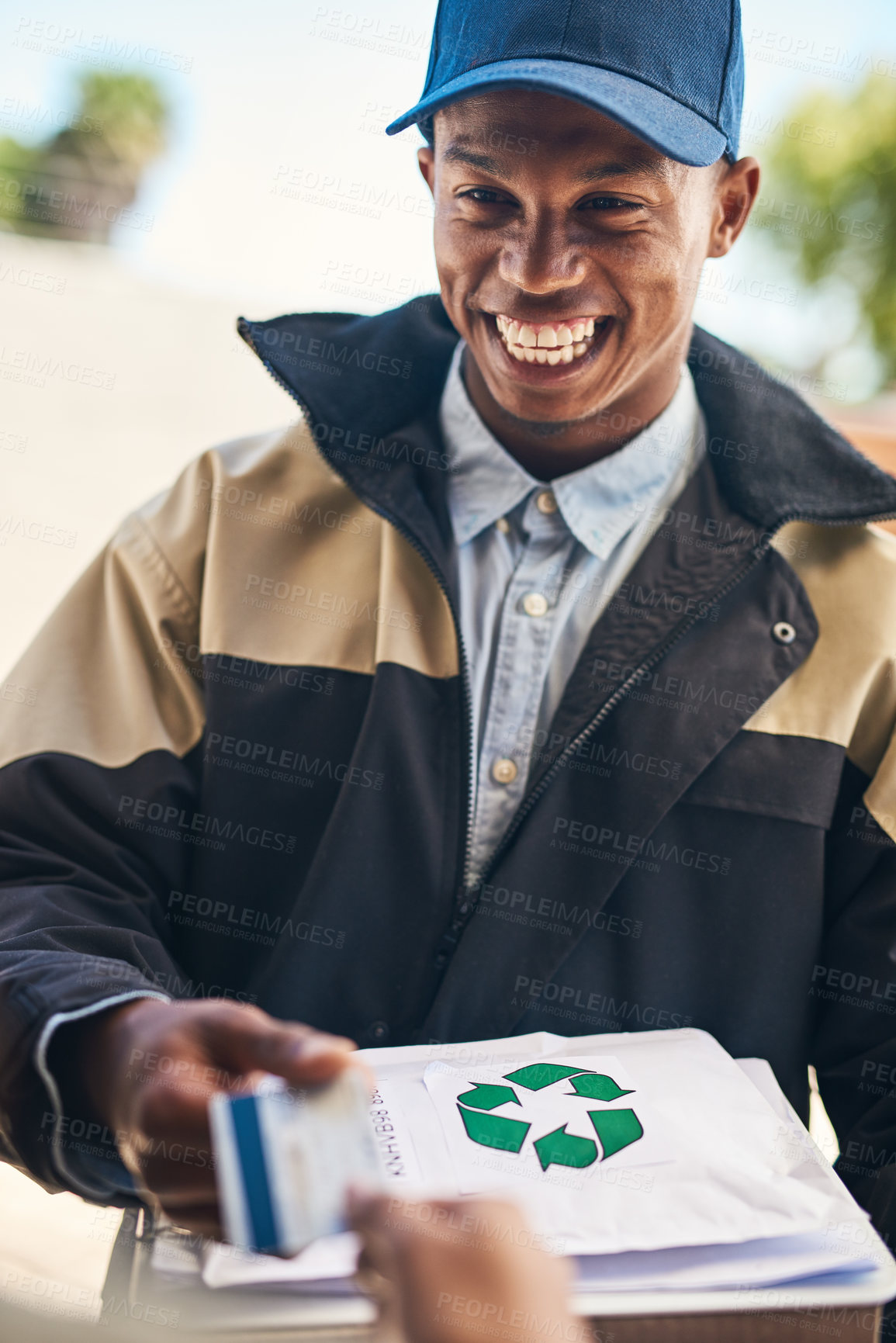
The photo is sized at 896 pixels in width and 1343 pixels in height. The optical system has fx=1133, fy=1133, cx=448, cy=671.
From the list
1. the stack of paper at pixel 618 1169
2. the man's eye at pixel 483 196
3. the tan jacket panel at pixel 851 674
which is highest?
the man's eye at pixel 483 196

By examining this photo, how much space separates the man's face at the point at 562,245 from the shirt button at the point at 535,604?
0.22 m

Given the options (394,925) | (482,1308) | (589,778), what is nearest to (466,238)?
(589,778)

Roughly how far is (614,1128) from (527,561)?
0.67m

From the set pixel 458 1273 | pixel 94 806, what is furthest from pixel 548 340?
pixel 458 1273

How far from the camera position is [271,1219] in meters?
0.68

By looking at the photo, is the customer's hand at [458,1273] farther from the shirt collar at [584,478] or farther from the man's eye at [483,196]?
the man's eye at [483,196]

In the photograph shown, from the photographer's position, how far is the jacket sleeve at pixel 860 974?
1197mm

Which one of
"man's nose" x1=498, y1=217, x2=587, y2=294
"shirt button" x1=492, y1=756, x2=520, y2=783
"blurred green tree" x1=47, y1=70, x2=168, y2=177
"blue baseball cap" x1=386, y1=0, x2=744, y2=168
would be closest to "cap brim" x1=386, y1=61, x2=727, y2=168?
"blue baseball cap" x1=386, y1=0, x2=744, y2=168

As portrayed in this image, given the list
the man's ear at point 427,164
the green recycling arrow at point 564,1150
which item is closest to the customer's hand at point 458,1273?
the green recycling arrow at point 564,1150

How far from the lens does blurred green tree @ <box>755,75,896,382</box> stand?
11.2 meters

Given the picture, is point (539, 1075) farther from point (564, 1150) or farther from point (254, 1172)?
point (254, 1172)

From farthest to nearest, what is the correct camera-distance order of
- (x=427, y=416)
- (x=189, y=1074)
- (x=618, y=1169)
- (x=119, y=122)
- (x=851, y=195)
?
1. (x=851, y=195)
2. (x=119, y=122)
3. (x=427, y=416)
4. (x=618, y=1169)
5. (x=189, y=1074)

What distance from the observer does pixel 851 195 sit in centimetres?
1166

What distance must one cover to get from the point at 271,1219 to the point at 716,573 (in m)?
0.88
